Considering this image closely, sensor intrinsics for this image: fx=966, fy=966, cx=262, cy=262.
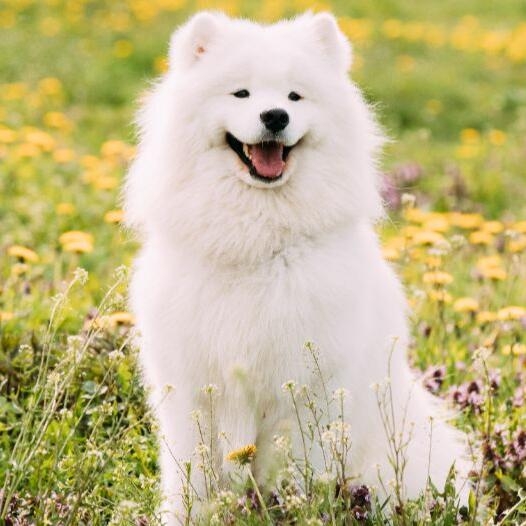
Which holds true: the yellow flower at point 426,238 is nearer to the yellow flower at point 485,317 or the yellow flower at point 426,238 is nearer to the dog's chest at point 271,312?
the yellow flower at point 485,317

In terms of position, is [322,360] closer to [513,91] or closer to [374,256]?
[374,256]

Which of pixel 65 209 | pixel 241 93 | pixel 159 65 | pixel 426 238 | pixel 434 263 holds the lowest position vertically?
pixel 241 93

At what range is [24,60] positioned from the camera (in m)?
10.7

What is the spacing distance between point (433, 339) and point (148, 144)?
1.88 metres

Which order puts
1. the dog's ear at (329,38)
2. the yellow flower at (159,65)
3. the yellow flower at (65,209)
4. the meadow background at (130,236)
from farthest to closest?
1. the yellow flower at (159,65)
2. the yellow flower at (65,209)
3. the dog's ear at (329,38)
4. the meadow background at (130,236)

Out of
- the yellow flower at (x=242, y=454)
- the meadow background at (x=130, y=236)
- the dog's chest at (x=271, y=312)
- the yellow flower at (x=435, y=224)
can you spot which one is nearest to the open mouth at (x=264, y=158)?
the dog's chest at (x=271, y=312)

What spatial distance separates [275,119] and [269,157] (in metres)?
0.18

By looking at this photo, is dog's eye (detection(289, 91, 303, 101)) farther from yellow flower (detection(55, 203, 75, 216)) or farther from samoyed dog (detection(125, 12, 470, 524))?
yellow flower (detection(55, 203, 75, 216))

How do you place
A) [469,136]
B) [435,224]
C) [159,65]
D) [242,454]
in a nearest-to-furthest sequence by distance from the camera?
1. [242,454]
2. [435,224]
3. [469,136]
4. [159,65]

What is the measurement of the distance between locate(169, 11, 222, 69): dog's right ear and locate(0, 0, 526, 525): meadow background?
0.95 metres

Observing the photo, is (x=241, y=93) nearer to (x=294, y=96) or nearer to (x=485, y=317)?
(x=294, y=96)

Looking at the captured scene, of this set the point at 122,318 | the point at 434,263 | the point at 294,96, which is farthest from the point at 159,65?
the point at 294,96

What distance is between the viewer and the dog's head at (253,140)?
328cm

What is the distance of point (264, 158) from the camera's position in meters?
3.30
